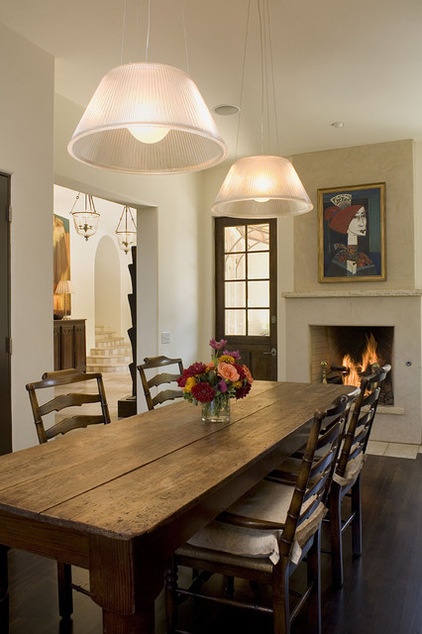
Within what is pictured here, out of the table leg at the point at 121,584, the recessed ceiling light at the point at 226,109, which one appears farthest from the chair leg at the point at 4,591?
the recessed ceiling light at the point at 226,109

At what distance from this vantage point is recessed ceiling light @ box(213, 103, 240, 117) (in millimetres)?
4402

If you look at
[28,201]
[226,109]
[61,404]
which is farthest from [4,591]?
[226,109]

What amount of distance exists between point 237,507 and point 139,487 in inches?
24.7

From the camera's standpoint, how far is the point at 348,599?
237cm

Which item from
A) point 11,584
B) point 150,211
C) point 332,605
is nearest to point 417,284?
point 150,211

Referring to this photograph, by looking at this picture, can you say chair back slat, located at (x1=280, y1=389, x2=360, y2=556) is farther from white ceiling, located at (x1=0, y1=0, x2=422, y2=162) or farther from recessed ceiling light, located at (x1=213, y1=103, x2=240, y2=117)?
recessed ceiling light, located at (x1=213, y1=103, x2=240, y2=117)

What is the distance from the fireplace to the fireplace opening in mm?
11

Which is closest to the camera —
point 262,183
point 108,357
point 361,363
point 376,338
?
point 262,183

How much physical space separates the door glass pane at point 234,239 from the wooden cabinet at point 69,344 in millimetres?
5019

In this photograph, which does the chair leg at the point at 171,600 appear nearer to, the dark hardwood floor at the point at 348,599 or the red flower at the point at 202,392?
the dark hardwood floor at the point at 348,599

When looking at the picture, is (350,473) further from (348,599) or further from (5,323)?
(5,323)

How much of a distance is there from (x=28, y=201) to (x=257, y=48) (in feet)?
5.92

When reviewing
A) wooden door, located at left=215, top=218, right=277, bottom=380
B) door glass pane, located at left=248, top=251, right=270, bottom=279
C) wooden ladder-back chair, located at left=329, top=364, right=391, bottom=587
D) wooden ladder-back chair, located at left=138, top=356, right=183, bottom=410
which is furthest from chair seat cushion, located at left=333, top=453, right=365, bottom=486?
door glass pane, located at left=248, top=251, right=270, bottom=279

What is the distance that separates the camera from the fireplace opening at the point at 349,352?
5668 mm
